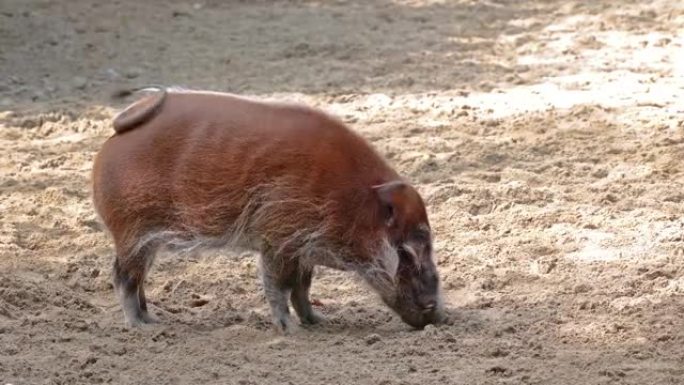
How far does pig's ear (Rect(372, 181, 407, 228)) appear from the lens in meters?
4.94

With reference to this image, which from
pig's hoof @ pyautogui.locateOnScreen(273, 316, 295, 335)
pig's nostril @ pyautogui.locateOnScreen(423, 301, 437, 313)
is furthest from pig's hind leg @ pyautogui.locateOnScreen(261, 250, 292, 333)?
pig's nostril @ pyautogui.locateOnScreen(423, 301, 437, 313)

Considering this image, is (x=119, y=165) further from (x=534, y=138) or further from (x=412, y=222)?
(x=534, y=138)

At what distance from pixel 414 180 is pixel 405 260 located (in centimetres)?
204

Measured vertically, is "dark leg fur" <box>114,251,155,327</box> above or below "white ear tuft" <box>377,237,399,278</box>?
below

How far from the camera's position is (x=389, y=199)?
16.2ft

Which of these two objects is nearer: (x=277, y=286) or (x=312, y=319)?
(x=277, y=286)

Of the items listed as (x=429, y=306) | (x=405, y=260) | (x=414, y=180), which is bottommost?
(x=414, y=180)

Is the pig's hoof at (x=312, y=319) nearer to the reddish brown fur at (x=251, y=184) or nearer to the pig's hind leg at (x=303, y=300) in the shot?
the pig's hind leg at (x=303, y=300)

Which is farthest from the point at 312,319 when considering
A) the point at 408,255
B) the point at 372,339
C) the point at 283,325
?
the point at 408,255

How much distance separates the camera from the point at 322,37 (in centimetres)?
1067

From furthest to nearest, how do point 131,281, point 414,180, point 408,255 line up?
point 414,180
point 131,281
point 408,255

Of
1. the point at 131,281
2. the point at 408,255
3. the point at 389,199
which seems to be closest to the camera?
the point at 389,199

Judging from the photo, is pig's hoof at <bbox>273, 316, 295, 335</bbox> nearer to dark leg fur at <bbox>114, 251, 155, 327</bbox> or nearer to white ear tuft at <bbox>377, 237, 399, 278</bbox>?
white ear tuft at <bbox>377, 237, 399, 278</bbox>

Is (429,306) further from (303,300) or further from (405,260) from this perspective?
(303,300)
